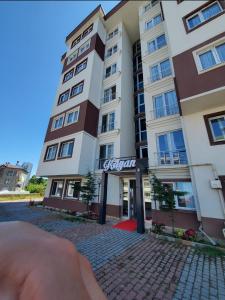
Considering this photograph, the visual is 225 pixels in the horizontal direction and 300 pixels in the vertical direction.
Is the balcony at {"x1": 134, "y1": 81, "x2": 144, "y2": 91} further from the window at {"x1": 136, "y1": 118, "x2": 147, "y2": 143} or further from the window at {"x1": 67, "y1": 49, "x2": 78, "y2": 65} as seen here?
the window at {"x1": 67, "y1": 49, "x2": 78, "y2": 65}


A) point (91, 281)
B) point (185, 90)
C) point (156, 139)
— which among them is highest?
point (185, 90)

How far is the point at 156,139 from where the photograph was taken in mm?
11312

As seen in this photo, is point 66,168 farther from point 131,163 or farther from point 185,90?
point 185,90

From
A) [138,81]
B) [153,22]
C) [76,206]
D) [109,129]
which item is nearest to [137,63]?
[138,81]

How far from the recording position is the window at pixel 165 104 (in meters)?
11.4

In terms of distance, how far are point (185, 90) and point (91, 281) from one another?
9.71 metres

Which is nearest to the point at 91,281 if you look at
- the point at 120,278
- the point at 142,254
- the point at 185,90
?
the point at 120,278

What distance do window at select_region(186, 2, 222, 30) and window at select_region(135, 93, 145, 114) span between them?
280 inches

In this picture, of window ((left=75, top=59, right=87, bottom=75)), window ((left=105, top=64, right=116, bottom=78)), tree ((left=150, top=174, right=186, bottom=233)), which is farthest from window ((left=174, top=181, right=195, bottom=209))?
window ((left=75, top=59, right=87, bottom=75))

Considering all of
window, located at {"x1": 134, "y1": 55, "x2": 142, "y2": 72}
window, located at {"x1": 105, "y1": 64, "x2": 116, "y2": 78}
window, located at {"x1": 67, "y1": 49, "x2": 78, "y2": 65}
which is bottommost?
window, located at {"x1": 105, "y1": 64, "x2": 116, "y2": 78}

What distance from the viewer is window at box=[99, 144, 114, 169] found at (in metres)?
13.8

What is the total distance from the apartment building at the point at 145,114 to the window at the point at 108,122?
0.37 ft

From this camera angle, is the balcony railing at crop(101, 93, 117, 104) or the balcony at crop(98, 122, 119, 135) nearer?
the balcony at crop(98, 122, 119, 135)

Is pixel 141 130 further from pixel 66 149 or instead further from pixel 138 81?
pixel 66 149
